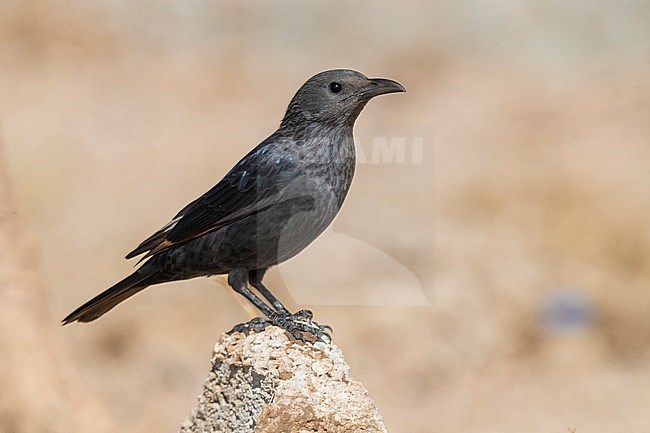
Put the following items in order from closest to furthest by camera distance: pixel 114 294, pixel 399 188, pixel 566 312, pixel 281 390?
pixel 281 390 → pixel 114 294 → pixel 399 188 → pixel 566 312

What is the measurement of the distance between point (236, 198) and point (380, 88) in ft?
2.82

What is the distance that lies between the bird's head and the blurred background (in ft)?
8.39

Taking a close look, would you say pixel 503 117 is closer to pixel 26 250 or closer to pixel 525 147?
pixel 525 147

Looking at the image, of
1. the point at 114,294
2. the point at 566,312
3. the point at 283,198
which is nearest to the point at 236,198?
the point at 283,198

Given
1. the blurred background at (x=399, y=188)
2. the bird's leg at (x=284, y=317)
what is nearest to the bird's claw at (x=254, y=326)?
the bird's leg at (x=284, y=317)

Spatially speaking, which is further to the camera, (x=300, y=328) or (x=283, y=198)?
(x=283, y=198)

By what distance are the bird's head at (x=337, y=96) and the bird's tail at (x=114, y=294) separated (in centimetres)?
111

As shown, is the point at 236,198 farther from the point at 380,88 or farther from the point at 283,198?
the point at 380,88

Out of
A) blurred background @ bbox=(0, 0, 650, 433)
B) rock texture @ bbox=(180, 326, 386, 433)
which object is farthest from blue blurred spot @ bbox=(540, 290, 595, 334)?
rock texture @ bbox=(180, 326, 386, 433)

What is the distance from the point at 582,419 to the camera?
10.9 meters

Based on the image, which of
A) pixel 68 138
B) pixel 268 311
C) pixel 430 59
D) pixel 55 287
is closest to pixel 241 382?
pixel 268 311

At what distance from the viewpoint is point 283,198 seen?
15.8ft

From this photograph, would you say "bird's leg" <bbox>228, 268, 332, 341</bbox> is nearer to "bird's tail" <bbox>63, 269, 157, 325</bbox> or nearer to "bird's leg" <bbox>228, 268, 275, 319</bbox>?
"bird's leg" <bbox>228, 268, 275, 319</bbox>

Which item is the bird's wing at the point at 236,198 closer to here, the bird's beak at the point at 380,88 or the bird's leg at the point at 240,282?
the bird's leg at the point at 240,282
